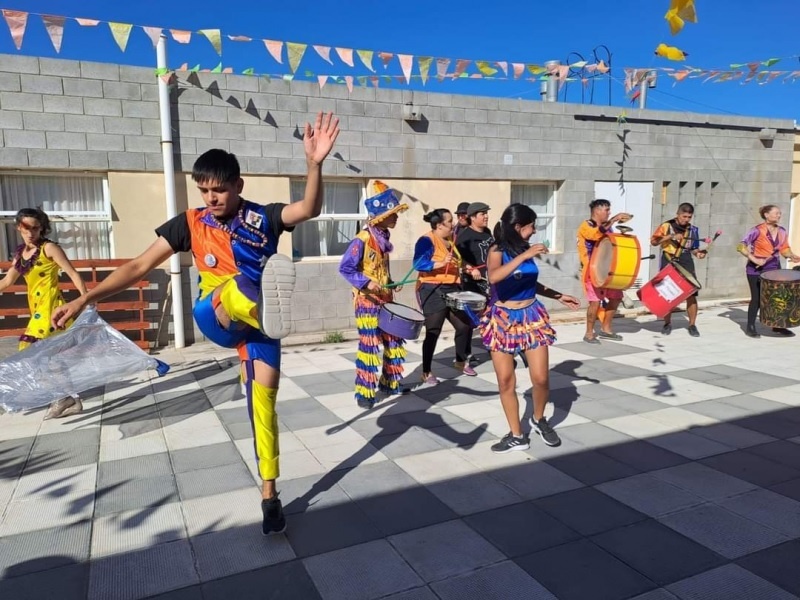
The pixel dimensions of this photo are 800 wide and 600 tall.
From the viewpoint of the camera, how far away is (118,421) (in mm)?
4809

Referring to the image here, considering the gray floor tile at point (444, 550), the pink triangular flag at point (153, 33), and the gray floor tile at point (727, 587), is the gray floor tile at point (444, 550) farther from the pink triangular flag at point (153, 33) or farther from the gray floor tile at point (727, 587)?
the pink triangular flag at point (153, 33)

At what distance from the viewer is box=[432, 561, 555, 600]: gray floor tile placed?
96.3 inches

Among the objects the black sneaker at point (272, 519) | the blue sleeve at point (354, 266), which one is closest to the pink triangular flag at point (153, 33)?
the blue sleeve at point (354, 266)

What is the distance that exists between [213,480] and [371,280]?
2013 mm

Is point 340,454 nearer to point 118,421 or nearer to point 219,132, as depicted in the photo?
point 118,421

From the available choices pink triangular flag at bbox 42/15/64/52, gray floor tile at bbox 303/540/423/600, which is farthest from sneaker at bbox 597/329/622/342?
pink triangular flag at bbox 42/15/64/52

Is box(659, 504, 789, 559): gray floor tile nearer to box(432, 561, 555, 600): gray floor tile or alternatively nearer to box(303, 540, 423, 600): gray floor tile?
box(432, 561, 555, 600): gray floor tile

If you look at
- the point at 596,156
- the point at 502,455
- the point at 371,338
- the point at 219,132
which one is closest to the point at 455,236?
the point at 371,338

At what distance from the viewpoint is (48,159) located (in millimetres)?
7035

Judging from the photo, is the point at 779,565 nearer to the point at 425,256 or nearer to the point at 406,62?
the point at 425,256

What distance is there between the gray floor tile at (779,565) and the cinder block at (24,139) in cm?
803

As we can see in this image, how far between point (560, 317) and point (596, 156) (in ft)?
10.2

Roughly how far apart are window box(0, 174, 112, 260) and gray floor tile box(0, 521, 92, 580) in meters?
5.41

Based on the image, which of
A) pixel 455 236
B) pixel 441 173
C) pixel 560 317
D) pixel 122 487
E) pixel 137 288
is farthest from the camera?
pixel 560 317
